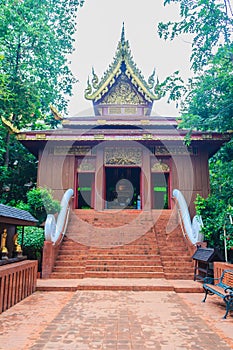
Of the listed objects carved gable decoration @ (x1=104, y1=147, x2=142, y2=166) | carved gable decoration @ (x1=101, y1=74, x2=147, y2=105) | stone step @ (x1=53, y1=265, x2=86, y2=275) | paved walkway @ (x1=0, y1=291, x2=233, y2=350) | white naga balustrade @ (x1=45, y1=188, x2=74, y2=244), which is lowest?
paved walkway @ (x1=0, y1=291, x2=233, y2=350)

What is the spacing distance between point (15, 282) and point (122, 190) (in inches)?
473

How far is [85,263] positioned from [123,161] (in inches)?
207

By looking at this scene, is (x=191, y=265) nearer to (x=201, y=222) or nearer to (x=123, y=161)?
(x=201, y=222)

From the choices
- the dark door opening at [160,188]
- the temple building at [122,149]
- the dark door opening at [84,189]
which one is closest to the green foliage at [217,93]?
the temple building at [122,149]

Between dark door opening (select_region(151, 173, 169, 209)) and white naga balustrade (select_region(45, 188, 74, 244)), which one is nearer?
white naga balustrade (select_region(45, 188, 74, 244))

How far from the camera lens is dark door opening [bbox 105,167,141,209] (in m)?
16.7

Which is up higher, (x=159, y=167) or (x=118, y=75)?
(x=118, y=75)

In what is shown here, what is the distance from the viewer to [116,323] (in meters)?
3.90

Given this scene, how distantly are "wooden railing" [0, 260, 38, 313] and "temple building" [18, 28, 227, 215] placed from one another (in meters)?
5.47

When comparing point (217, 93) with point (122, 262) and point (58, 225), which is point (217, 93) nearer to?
point (122, 262)

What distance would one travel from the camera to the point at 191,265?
7383 millimetres

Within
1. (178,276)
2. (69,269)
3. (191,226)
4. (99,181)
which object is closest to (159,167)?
(99,181)

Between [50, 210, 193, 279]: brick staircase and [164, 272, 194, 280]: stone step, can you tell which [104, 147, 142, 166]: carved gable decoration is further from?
[164, 272, 194, 280]: stone step

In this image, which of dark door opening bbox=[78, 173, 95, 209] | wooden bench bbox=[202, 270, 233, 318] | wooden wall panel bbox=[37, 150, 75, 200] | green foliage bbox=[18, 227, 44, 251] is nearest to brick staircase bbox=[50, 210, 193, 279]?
green foliage bbox=[18, 227, 44, 251]
